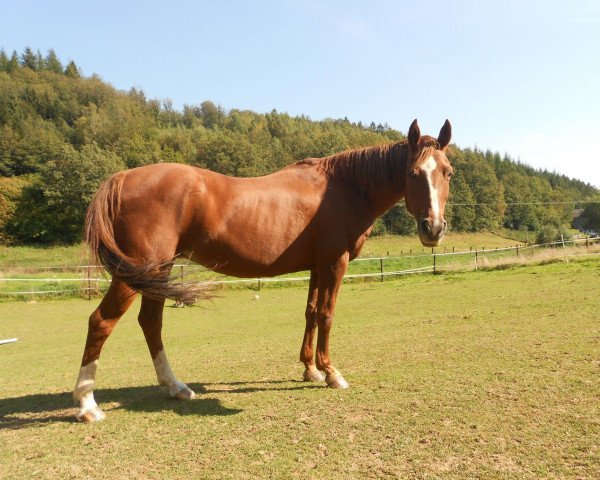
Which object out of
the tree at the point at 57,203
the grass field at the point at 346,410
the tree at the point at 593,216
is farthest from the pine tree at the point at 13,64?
the tree at the point at 593,216

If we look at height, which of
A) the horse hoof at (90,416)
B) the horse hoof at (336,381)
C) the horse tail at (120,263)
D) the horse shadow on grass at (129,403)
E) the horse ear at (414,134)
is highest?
the horse ear at (414,134)

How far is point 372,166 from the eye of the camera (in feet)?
13.8

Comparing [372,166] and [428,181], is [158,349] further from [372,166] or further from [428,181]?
[428,181]

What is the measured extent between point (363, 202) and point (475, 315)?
5.04m

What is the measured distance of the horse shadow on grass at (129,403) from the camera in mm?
3477

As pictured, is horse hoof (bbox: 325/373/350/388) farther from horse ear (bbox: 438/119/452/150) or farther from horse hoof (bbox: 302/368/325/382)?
horse ear (bbox: 438/119/452/150)

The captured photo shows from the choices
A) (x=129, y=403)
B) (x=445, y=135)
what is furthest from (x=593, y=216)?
(x=129, y=403)

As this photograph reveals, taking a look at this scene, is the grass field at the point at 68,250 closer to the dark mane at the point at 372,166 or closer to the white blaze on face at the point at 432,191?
the dark mane at the point at 372,166

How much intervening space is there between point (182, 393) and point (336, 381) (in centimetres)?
150

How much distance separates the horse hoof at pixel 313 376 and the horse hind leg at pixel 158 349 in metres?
1.17

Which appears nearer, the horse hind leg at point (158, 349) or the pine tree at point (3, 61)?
the horse hind leg at point (158, 349)

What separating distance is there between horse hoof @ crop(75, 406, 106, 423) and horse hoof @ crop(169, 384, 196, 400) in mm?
651

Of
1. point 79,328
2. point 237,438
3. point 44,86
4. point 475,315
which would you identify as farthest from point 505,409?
point 44,86

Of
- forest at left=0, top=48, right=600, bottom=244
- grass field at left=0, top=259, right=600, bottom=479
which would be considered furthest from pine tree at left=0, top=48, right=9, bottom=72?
grass field at left=0, top=259, right=600, bottom=479
